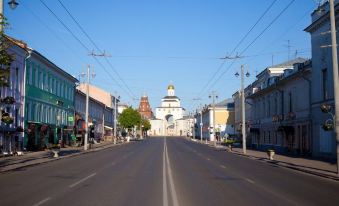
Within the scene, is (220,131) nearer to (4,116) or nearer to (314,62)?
(314,62)

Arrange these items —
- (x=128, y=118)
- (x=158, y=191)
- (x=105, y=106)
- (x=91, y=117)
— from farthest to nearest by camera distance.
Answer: (x=128, y=118) → (x=105, y=106) → (x=91, y=117) → (x=158, y=191)

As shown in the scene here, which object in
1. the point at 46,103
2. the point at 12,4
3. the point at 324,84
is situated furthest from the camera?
the point at 46,103

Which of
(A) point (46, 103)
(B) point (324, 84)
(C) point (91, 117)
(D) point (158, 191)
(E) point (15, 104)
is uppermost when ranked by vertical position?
(B) point (324, 84)

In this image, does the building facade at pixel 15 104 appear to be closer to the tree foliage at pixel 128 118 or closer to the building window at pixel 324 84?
the building window at pixel 324 84

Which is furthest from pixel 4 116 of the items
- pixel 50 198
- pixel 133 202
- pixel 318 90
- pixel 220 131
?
pixel 220 131

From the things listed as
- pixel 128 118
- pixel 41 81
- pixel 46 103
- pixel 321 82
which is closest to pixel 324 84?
pixel 321 82

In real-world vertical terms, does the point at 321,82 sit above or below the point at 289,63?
below

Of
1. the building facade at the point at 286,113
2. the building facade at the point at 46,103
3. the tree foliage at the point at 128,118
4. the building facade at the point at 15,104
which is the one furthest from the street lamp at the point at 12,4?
the tree foliage at the point at 128,118

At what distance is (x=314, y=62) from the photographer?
42000 millimetres

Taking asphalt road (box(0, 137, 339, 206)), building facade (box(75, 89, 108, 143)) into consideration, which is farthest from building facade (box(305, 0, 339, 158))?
A: building facade (box(75, 89, 108, 143))

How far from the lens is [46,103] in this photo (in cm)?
5553

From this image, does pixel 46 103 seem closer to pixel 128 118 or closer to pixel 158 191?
pixel 158 191

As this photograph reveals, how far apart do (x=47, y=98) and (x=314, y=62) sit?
29118 mm

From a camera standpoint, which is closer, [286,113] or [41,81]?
[41,81]
